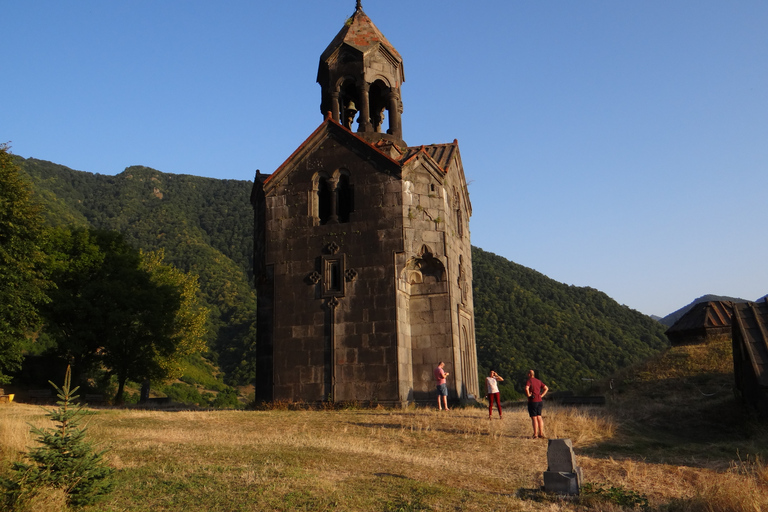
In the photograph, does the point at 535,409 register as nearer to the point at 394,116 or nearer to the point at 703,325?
the point at 394,116

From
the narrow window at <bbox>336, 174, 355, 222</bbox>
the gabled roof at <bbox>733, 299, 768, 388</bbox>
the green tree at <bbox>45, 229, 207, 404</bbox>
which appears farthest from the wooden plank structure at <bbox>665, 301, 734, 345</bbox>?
the green tree at <bbox>45, 229, 207, 404</bbox>

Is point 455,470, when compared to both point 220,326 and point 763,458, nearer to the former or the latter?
point 763,458

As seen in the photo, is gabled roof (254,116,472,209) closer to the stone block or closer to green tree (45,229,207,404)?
green tree (45,229,207,404)

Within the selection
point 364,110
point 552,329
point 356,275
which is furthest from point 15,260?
point 552,329

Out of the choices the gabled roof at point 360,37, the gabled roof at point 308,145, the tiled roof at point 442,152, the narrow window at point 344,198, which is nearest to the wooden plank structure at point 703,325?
the tiled roof at point 442,152

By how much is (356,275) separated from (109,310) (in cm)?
1470

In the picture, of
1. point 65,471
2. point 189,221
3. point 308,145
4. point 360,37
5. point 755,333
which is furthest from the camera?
point 189,221

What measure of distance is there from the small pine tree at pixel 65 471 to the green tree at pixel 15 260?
15.7 meters

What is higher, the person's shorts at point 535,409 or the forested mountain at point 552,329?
the forested mountain at point 552,329

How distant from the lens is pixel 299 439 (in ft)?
41.4

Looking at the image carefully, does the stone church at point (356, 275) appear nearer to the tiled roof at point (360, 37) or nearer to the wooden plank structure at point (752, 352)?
the tiled roof at point (360, 37)

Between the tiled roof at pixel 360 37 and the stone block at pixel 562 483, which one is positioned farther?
the tiled roof at pixel 360 37

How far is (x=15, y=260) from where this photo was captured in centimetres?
2141

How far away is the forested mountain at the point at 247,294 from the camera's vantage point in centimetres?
5256
